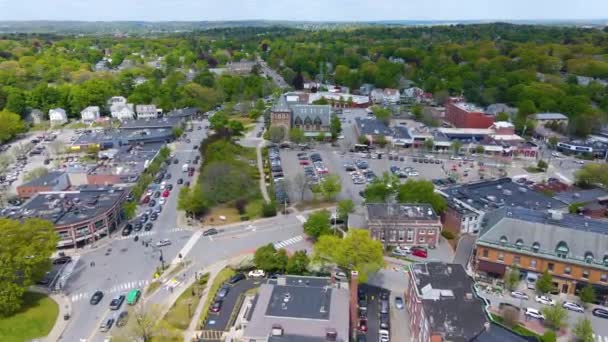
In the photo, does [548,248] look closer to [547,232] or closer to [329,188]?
[547,232]

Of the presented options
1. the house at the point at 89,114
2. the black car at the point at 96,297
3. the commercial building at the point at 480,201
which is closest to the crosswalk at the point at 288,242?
the commercial building at the point at 480,201

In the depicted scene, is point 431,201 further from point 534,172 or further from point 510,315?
point 534,172

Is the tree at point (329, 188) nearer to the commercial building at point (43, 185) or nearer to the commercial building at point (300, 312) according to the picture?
the commercial building at point (300, 312)

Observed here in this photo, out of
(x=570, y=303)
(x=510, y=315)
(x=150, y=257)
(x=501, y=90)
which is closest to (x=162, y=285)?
(x=150, y=257)

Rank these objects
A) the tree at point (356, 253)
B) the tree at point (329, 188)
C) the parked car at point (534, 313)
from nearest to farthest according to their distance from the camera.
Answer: the parked car at point (534, 313) → the tree at point (356, 253) → the tree at point (329, 188)

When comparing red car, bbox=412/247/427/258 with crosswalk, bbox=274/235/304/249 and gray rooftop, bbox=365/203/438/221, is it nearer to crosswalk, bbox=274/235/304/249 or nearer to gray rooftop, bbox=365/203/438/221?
gray rooftop, bbox=365/203/438/221

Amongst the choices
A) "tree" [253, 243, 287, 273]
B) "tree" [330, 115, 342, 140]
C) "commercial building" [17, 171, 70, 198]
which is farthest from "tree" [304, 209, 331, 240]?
"tree" [330, 115, 342, 140]

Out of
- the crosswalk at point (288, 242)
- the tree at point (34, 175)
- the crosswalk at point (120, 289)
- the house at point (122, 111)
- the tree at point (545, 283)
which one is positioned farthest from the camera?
the house at point (122, 111)
